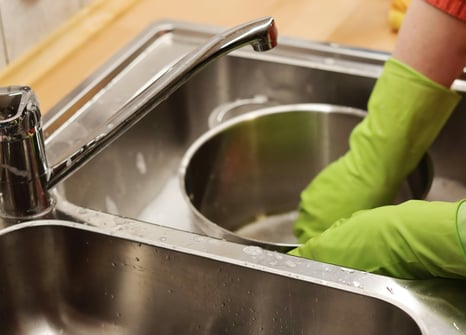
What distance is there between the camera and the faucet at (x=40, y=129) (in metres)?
0.71

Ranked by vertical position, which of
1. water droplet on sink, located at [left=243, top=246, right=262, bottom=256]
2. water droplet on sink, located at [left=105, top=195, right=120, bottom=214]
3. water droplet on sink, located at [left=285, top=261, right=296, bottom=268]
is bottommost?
water droplet on sink, located at [left=105, top=195, right=120, bottom=214]

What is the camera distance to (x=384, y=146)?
3.05ft

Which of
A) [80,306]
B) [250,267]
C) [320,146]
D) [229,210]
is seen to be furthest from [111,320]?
[320,146]

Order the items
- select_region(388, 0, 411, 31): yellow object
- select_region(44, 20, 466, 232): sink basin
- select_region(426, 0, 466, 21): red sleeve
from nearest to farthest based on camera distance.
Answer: select_region(426, 0, 466, 21): red sleeve
select_region(44, 20, 466, 232): sink basin
select_region(388, 0, 411, 31): yellow object

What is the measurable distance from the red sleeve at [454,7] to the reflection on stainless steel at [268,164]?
20 centimetres

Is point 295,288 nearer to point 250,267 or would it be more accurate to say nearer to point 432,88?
point 250,267

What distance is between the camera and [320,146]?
1.07m

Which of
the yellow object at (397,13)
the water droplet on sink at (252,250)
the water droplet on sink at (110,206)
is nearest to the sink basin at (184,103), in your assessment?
the water droplet on sink at (110,206)

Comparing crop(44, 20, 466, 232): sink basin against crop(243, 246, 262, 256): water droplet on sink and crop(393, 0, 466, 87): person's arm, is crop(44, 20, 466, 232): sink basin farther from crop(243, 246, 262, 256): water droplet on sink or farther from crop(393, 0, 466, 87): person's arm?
crop(243, 246, 262, 256): water droplet on sink

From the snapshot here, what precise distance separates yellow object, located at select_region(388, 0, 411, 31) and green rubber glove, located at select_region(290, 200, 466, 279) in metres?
0.48

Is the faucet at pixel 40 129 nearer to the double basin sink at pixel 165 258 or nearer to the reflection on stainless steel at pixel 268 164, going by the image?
the double basin sink at pixel 165 258

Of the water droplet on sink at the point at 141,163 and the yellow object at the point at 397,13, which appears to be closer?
the water droplet on sink at the point at 141,163

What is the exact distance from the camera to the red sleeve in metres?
0.86

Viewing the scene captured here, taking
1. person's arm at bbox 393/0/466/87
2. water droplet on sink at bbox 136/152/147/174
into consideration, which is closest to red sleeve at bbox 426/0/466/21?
person's arm at bbox 393/0/466/87
